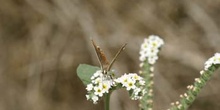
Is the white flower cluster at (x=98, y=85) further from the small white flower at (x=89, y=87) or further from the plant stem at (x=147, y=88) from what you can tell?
the plant stem at (x=147, y=88)

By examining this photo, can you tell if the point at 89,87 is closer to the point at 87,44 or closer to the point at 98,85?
the point at 98,85

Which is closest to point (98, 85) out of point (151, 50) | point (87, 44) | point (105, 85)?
point (105, 85)

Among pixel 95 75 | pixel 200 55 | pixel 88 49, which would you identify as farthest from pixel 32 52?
pixel 95 75

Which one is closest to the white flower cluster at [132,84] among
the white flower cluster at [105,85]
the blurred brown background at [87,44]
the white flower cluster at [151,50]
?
the white flower cluster at [105,85]

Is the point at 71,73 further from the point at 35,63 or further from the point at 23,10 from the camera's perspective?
the point at 23,10

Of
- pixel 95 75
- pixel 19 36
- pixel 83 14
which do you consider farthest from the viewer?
pixel 19 36

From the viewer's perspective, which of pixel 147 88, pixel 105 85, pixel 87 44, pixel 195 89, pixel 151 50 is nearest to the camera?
pixel 105 85
